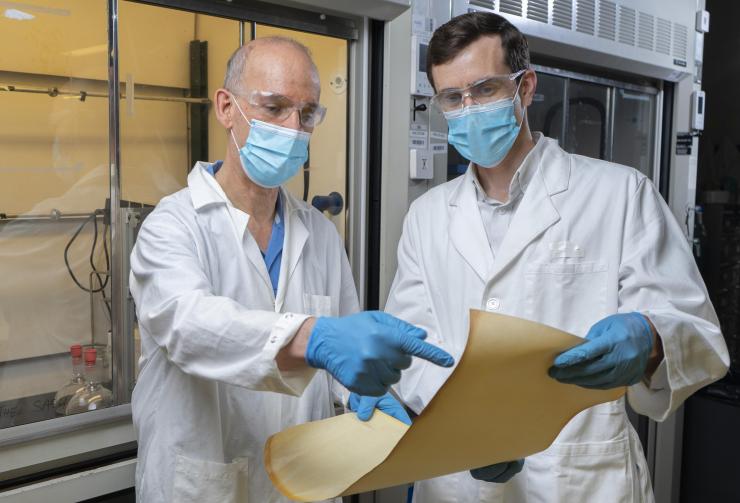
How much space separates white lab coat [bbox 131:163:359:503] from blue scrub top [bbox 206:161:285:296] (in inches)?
1.0

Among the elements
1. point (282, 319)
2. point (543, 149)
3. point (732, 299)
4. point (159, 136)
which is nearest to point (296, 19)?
point (159, 136)

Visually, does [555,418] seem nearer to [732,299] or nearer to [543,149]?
[543,149]

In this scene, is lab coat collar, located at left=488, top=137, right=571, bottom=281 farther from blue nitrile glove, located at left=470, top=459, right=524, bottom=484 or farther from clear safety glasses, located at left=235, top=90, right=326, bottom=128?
clear safety glasses, located at left=235, top=90, right=326, bottom=128

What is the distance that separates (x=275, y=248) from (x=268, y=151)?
0.72 ft

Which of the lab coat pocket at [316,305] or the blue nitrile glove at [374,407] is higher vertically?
the lab coat pocket at [316,305]

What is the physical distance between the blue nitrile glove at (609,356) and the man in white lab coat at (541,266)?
9 cm

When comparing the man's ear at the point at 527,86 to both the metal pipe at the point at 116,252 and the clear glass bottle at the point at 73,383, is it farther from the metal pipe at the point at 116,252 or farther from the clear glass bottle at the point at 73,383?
the clear glass bottle at the point at 73,383

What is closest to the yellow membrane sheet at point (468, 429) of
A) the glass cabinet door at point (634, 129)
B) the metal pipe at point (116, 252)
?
the metal pipe at point (116, 252)

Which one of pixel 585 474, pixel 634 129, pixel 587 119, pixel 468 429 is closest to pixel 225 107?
pixel 468 429

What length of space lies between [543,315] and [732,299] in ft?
7.75

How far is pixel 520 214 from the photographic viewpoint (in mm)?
1536

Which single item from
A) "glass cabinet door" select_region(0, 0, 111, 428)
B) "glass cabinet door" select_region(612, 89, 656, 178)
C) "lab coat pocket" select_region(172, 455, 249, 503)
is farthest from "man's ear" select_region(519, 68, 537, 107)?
"glass cabinet door" select_region(612, 89, 656, 178)

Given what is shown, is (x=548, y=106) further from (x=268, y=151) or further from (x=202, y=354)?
(x=202, y=354)

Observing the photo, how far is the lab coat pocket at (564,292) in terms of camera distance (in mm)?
1489
